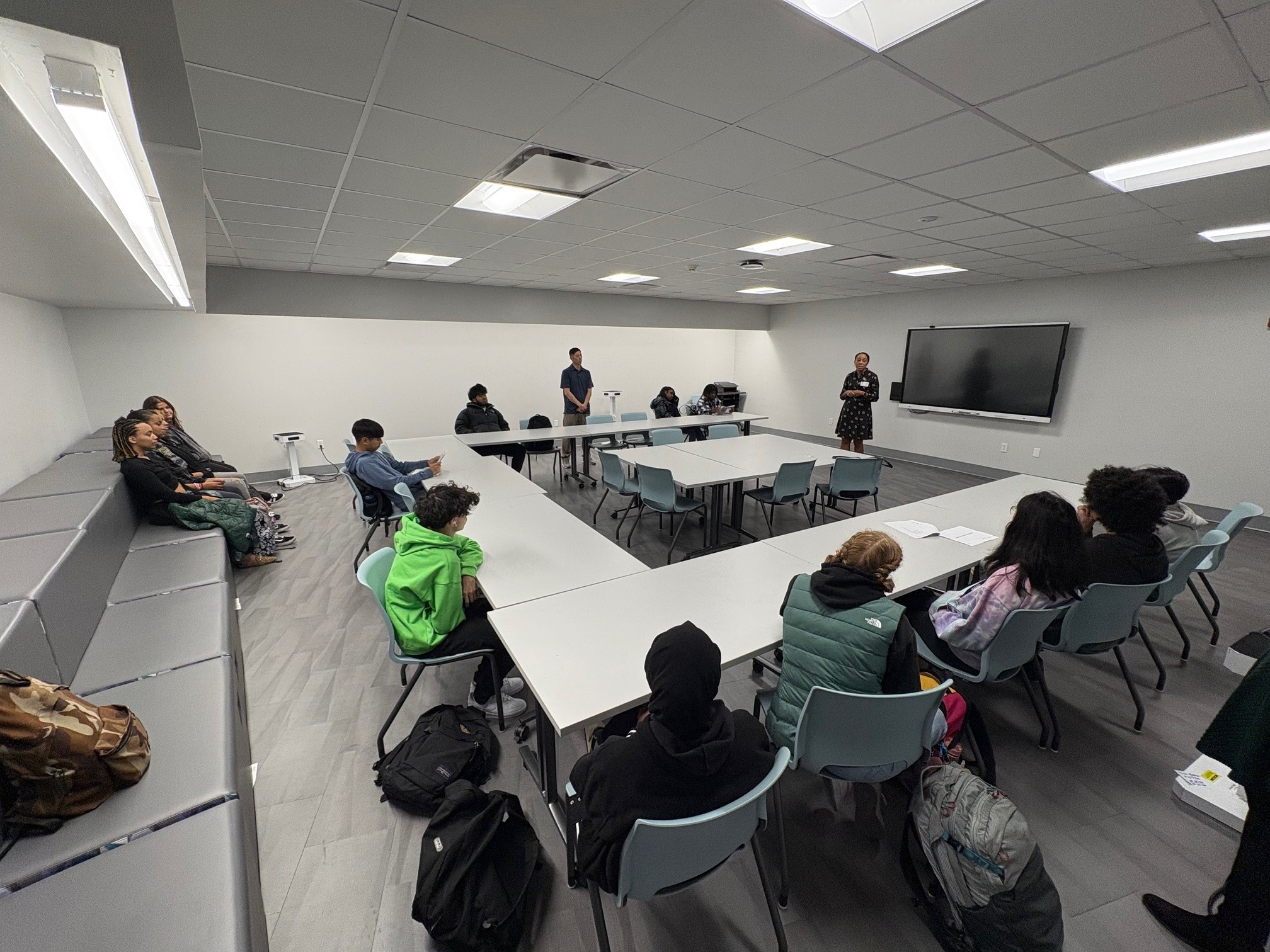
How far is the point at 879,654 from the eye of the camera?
1.46 metres

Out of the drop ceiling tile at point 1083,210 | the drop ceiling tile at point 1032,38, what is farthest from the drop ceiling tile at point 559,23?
the drop ceiling tile at point 1083,210

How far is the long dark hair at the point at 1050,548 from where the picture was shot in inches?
73.5

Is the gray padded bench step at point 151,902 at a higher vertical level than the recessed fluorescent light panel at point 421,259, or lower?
lower

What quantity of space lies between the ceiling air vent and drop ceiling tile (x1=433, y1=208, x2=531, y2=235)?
70 centimetres

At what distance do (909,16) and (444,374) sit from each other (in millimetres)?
7059

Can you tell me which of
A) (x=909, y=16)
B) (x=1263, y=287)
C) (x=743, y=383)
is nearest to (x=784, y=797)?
(x=909, y=16)

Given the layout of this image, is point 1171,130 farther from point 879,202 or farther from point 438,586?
point 438,586

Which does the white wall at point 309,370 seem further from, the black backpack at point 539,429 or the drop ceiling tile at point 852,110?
the drop ceiling tile at point 852,110

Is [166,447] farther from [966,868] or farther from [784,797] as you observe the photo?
[966,868]

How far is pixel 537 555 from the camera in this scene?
2387 millimetres

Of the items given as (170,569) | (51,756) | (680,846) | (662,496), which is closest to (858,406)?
(662,496)

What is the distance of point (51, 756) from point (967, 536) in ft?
12.1

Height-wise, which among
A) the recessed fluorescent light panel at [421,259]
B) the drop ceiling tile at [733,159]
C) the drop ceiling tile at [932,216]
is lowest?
the drop ceiling tile at [733,159]

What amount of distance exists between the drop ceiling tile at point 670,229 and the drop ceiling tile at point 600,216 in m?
0.10
